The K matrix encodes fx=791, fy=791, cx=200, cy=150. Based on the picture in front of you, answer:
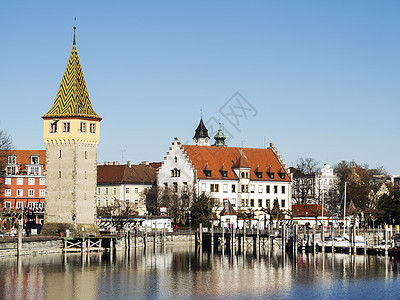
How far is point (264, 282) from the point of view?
66.1m

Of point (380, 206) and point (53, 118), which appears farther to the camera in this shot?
point (380, 206)

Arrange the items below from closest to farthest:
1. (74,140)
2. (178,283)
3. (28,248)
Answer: (178,283) → (28,248) → (74,140)

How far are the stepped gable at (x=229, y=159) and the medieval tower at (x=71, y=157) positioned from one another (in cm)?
2867

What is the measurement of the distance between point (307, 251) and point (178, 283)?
2868 centimetres

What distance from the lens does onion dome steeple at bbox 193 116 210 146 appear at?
171625 mm

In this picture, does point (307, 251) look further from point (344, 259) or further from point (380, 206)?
Result: point (380, 206)

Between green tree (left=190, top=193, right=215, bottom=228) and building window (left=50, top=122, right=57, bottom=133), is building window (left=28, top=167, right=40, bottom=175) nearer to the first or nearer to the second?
green tree (left=190, top=193, right=215, bottom=228)

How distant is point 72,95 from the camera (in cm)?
8875

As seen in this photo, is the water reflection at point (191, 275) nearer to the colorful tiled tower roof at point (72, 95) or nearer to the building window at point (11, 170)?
the colorful tiled tower roof at point (72, 95)

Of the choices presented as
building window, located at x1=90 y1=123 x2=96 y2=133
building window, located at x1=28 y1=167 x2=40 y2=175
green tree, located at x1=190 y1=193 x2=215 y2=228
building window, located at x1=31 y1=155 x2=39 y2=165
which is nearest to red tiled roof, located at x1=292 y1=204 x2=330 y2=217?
green tree, located at x1=190 y1=193 x2=215 y2=228

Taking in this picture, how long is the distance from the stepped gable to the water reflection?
98.5 ft

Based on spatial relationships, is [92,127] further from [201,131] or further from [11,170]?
[201,131]

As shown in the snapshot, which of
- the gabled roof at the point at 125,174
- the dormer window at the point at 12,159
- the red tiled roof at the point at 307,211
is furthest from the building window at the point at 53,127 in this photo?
the red tiled roof at the point at 307,211

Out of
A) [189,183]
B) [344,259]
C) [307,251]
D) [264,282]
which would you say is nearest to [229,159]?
[189,183]
